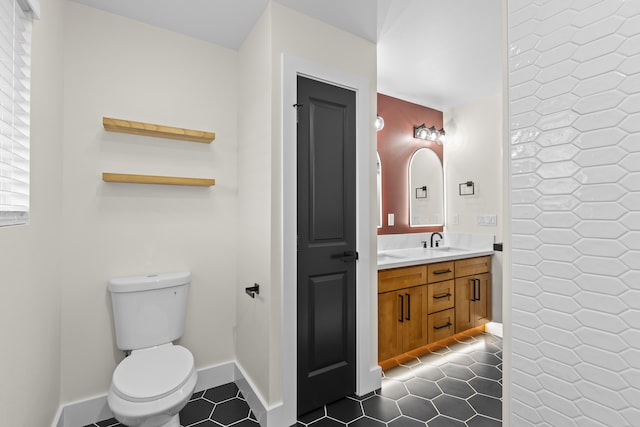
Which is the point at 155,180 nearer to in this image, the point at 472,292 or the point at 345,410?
the point at 345,410

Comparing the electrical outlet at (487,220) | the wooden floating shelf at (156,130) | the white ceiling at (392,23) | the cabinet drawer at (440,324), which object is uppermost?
the white ceiling at (392,23)

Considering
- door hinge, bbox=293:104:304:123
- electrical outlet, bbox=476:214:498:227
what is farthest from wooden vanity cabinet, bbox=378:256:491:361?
door hinge, bbox=293:104:304:123

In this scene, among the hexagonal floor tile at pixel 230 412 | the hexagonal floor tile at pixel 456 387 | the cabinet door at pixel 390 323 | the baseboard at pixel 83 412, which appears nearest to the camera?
the baseboard at pixel 83 412

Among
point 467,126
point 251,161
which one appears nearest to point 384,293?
point 251,161

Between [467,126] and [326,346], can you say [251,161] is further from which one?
[467,126]

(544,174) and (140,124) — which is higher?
(140,124)

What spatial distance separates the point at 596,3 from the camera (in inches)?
23.5

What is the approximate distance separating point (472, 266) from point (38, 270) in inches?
129

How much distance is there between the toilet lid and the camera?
1.46 m

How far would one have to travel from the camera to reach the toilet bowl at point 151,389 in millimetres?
1406

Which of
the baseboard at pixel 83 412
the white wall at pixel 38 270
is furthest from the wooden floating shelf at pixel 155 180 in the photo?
the baseboard at pixel 83 412

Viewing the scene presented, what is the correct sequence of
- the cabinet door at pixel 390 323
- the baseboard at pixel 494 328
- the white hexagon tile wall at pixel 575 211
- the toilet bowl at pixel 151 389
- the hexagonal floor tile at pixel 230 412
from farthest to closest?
the baseboard at pixel 494 328 < the cabinet door at pixel 390 323 < the hexagonal floor tile at pixel 230 412 < the toilet bowl at pixel 151 389 < the white hexagon tile wall at pixel 575 211

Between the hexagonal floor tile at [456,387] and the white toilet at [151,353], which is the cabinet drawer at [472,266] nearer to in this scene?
the hexagonal floor tile at [456,387]

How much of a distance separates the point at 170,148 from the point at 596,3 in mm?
2149
